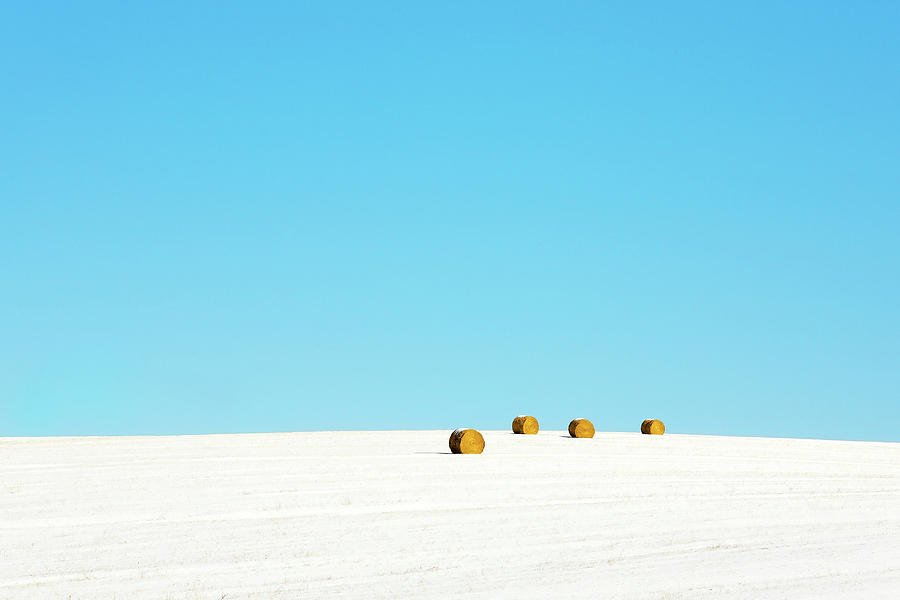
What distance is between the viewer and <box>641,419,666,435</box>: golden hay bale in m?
32.8

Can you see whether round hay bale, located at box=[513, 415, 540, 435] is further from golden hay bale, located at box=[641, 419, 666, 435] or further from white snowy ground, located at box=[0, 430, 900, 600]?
white snowy ground, located at box=[0, 430, 900, 600]

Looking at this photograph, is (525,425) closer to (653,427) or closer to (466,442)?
(653,427)

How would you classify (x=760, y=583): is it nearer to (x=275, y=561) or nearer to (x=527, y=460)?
(x=275, y=561)

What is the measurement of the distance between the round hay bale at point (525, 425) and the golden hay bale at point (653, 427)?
13.3 feet

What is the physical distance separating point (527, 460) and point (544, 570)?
10.6m

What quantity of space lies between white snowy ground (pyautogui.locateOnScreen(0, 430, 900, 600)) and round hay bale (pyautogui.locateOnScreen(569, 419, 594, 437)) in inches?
298

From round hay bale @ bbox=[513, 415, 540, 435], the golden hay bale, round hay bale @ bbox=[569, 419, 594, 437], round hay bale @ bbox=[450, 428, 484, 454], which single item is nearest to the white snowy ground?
round hay bale @ bbox=[450, 428, 484, 454]

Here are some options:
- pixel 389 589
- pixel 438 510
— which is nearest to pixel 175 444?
pixel 438 510

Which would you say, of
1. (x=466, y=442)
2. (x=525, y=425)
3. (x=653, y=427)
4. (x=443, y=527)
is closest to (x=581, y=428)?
(x=525, y=425)

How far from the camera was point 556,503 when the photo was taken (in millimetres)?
14055

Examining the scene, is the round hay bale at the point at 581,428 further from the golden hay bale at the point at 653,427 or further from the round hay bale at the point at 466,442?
the round hay bale at the point at 466,442

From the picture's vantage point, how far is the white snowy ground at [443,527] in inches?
356

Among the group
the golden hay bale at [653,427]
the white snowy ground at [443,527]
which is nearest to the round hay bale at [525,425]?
the golden hay bale at [653,427]

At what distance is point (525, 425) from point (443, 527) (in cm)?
1888
